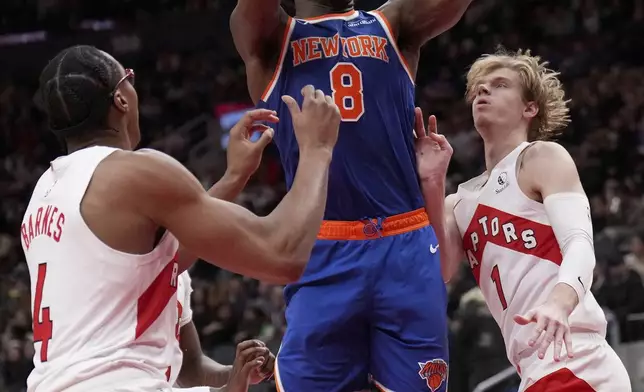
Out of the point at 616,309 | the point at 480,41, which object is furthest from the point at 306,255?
the point at 480,41

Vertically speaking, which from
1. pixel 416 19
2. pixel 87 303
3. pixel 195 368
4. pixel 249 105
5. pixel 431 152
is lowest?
pixel 195 368

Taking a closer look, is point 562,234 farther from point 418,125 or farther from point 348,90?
point 348,90

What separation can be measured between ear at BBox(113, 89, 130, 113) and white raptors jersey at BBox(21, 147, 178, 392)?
0.19m

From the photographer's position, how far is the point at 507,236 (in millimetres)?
4508

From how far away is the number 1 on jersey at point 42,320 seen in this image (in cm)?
332

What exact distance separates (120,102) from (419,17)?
1.53 metres

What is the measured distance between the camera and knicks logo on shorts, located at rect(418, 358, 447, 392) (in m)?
4.12

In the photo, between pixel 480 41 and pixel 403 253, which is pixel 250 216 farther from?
pixel 480 41

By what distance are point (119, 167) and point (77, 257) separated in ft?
1.04

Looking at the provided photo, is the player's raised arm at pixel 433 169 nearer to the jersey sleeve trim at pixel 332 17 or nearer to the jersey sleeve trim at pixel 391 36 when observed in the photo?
the jersey sleeve trim at pixel 391 36

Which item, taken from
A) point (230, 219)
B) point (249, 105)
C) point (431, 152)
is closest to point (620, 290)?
point (431, 152)

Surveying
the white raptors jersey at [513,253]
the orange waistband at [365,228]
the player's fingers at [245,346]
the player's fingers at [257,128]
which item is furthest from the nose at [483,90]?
the player's fingers at [245,346]

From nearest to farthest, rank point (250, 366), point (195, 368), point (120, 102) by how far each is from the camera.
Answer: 1. point (120, 102)
2. point (250, 366)
3. point (195, 368)

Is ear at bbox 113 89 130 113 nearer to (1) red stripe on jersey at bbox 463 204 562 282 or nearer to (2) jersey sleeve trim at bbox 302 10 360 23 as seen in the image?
(2) jersey sleeve trim at bbox 302 10 360 23
